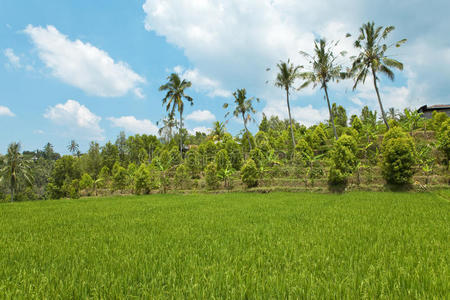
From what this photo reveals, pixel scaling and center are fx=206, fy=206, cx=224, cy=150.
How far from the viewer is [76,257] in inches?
117

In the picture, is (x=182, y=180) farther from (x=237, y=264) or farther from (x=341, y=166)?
(x=237, y=264)

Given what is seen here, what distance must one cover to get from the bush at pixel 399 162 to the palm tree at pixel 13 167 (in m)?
40.0

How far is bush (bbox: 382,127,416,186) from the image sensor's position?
11742mm

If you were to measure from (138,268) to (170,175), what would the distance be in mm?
19490

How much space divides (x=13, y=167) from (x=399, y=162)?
41.4 metres

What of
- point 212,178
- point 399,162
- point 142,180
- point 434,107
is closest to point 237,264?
point 399,162

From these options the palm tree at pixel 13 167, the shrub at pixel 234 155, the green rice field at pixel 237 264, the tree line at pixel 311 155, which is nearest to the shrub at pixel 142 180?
the tree line at pixel 311 155

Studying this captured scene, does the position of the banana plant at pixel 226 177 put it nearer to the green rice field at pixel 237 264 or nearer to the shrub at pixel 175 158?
the shrub at pixel 175 158

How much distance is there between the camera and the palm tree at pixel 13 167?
2728cm

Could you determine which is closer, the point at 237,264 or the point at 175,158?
the point at 237,264

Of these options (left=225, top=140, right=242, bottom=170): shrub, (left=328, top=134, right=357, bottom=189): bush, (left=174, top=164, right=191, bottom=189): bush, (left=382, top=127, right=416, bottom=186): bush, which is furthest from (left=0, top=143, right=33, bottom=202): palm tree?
(left=382, top=127, right=416, bottom=186): bush

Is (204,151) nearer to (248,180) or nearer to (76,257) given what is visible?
(248,180)

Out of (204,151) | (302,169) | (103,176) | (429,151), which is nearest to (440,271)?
(302,169)

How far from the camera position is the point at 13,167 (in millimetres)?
27547
